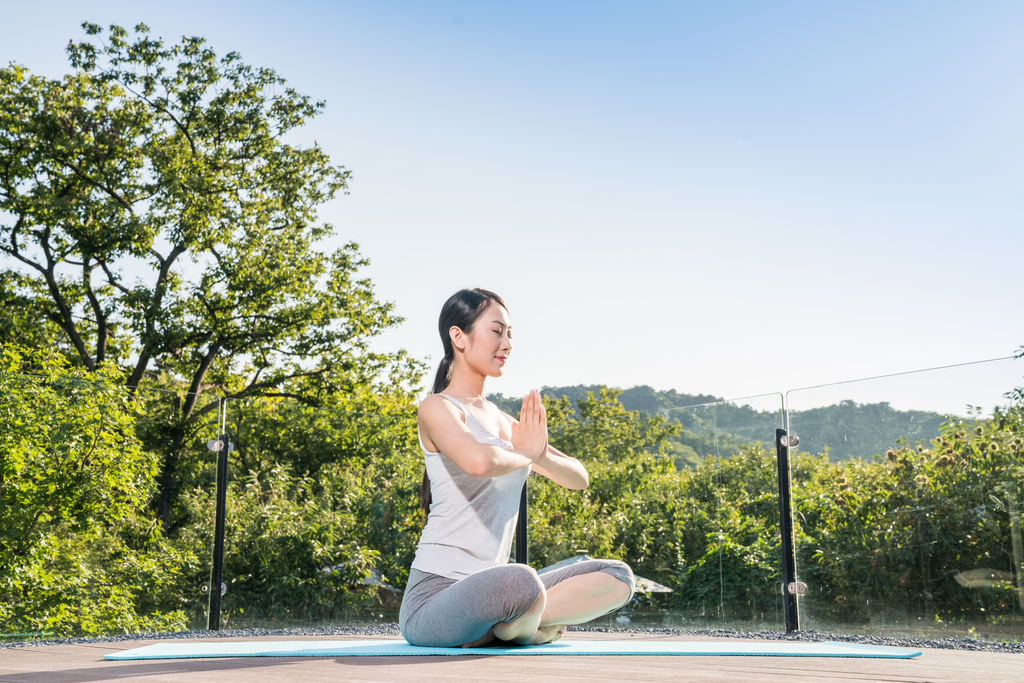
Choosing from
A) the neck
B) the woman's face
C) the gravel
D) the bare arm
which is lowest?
the gravel

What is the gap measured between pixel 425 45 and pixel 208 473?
14.3ft

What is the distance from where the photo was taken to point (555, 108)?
751cm

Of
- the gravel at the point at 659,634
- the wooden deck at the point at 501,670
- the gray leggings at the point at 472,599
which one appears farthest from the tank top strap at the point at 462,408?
the gravel at the point at 659,634

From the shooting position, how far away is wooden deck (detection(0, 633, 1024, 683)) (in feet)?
4.23

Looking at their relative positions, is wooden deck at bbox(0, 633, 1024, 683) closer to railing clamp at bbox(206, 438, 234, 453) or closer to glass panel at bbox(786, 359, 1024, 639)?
glass panel at bbox(786, 359, 1024, 639)

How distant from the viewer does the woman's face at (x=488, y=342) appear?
2.40 meters

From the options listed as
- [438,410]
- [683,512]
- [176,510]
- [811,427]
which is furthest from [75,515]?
[811,427]

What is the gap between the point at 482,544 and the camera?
212cm

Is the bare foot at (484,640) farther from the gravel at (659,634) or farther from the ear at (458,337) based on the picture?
the gravel at (659,634)

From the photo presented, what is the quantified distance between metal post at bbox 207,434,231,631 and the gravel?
20 centimetres

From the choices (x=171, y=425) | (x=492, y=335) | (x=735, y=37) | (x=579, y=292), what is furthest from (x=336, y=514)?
(x=579, y=292)

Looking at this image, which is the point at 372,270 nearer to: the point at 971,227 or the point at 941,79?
the point at 941,79

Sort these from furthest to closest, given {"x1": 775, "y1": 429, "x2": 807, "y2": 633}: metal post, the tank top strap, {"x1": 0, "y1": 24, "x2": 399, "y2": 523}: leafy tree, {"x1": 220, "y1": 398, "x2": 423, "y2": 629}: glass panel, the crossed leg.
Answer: {"x1": 0, "y1": 24, "x2": 399, "y2": 523}: leafy tree, {"x1": 220, "y1": 398, "x2": 423, "y2": 629}: glass panel, {"x1": 775, "y1": 429, "x2": 807, "y2": 633}: metal post, the tank top strap, the crossed leg

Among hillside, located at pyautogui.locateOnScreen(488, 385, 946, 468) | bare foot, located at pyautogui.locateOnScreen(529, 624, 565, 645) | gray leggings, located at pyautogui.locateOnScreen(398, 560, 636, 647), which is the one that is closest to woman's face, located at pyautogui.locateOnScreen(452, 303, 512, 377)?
gray leggings, located at pyautogui.locateOnScreen(398, 560, 636, 647)
